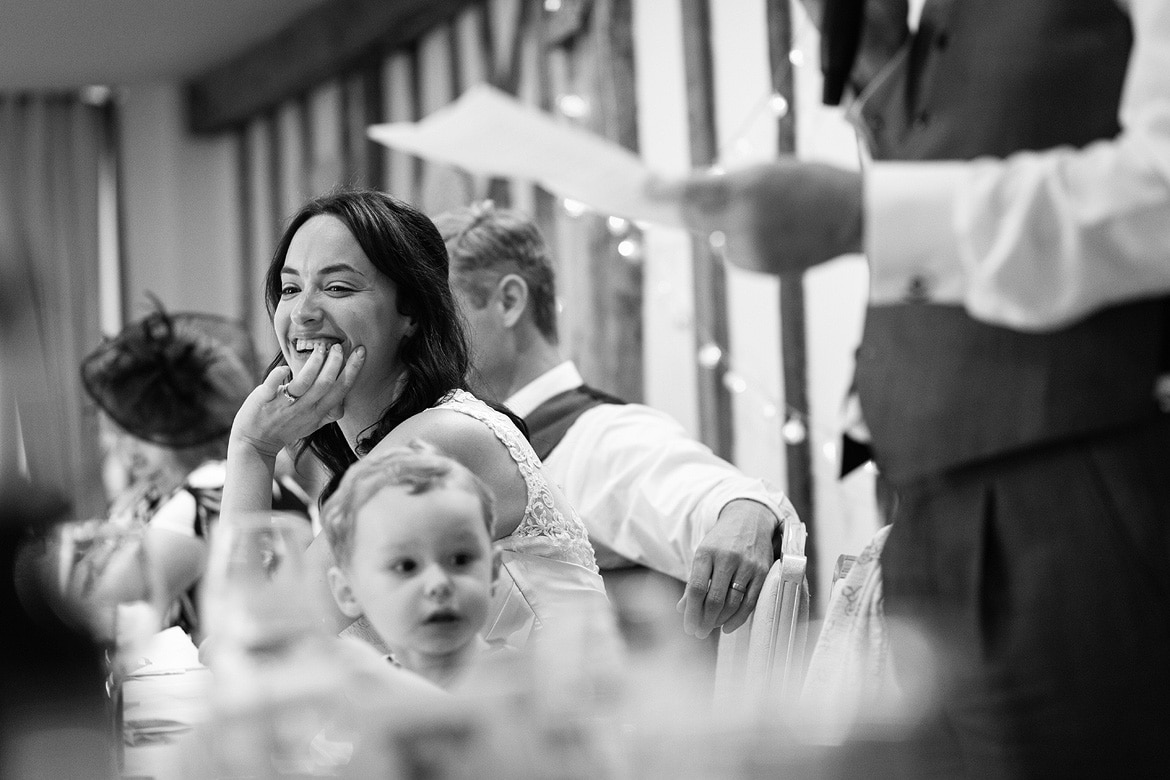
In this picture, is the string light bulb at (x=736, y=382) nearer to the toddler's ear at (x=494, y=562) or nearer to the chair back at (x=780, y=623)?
the chair back at (x=780, y=623)

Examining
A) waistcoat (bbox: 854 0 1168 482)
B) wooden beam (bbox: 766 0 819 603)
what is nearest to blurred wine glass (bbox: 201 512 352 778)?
waistcoat (bbox: 854 0 1168 482)

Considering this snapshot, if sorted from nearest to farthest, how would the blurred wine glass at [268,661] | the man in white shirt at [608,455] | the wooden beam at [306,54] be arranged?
the blurred wine glass at [268,661] → the man in white shirt at [608,455] → the wooden beam at [306,54]

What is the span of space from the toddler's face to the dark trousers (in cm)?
34

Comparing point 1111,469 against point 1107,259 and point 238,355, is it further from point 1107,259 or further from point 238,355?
point 238,355

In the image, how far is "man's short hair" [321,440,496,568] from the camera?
110 centimetres

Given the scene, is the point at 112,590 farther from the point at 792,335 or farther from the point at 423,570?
the point at 792,335

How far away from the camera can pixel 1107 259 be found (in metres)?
0.85

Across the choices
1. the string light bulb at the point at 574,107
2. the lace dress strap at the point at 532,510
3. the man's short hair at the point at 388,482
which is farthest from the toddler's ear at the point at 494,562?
the string light bulb at the point at 574,107

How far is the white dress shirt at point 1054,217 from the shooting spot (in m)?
0.83

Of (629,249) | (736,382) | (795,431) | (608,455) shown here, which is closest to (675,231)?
(629,249)

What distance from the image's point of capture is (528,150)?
82cm

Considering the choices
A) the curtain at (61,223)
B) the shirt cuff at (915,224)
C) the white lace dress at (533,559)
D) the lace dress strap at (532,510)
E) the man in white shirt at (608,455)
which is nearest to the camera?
the shirt cuff at (915,224)

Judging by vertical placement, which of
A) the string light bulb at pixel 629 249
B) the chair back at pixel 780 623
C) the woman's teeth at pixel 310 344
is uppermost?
the string light bulb at pixel 629 249

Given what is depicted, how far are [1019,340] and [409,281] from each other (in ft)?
3.22
